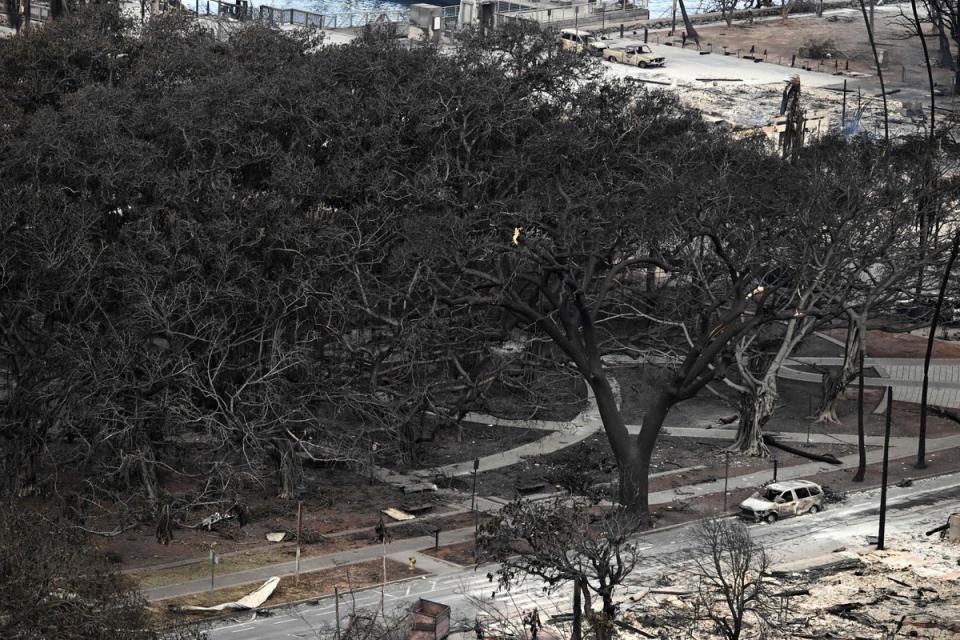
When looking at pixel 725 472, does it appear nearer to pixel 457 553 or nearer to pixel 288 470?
pixel 457 553

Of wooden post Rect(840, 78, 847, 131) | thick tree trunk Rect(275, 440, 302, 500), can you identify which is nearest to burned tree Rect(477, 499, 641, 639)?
thick tree trunk Rect(275, 440, 302, 500)

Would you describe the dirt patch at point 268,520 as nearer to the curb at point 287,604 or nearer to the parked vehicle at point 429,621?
the curb at point 287,604

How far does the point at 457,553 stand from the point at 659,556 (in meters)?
6.73

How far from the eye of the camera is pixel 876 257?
228 feet

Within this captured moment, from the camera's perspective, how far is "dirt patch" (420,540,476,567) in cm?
5512

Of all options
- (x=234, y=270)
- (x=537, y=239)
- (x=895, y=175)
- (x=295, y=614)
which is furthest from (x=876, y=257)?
(x=295, y=614)

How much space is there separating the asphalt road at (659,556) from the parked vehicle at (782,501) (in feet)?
1.24

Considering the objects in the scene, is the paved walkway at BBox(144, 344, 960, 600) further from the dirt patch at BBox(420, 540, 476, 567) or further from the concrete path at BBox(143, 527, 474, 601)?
the dirt patch at BBox(420, 540, 476, 567)

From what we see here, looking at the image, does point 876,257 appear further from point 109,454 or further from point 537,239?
point 109,454

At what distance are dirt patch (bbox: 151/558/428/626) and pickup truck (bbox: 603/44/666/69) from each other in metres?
82.5

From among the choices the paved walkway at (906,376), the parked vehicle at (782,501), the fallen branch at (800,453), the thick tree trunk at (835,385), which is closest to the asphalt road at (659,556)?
the parked vehicle at (782,501)

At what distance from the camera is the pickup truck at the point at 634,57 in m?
131

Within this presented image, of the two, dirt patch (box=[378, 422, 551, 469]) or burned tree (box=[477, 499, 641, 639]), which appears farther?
dirt patch (box=[378, 422, 551, 469])

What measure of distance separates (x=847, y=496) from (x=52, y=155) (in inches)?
1297
